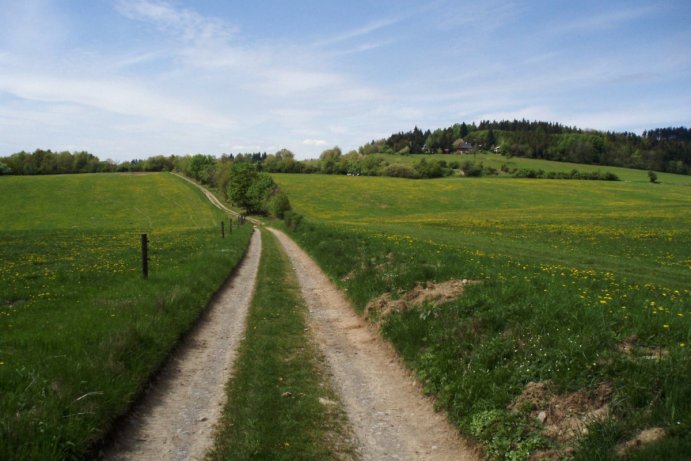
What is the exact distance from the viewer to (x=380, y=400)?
25.4 ft

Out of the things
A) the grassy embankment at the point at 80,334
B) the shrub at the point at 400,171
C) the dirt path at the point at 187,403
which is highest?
the shrub at the point at 400,171

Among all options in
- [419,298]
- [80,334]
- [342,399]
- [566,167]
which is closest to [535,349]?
[342,399]

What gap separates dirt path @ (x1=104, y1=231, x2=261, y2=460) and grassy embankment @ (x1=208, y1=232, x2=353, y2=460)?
0.25m

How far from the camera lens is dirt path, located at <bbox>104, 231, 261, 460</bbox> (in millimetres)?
5898

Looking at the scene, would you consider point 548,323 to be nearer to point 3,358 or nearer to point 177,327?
point 177,327

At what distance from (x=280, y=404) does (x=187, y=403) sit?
5.12 ft

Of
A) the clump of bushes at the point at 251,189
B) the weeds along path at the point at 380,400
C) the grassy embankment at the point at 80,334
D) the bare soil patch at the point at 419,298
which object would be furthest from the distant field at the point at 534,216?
the grassy embankment at the point at 80,334

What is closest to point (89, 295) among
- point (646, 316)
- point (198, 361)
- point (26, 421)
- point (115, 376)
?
point (198, 361)

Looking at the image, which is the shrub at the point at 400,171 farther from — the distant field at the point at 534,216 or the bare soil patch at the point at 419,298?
the bare soil patch at the point at 419,298

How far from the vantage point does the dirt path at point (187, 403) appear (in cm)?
590

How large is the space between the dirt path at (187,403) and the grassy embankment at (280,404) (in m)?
0.25

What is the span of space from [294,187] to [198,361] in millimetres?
102468

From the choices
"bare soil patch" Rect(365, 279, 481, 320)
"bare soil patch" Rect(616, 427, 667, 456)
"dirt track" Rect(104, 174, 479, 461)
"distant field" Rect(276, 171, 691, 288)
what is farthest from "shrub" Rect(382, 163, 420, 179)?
"bare soil patch" Rect(616, 427, 667, 456)

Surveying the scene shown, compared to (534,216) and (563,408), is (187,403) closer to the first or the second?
(563,408)
